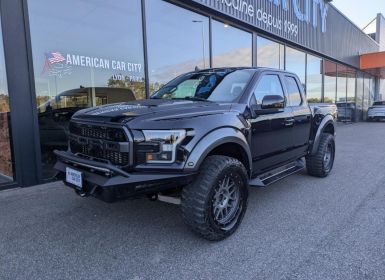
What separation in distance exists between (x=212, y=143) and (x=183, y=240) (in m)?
1.07

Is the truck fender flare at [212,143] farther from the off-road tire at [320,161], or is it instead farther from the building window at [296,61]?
the building window at [296,61]

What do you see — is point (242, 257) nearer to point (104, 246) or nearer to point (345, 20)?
point (104, 246)

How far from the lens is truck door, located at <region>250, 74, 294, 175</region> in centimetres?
393

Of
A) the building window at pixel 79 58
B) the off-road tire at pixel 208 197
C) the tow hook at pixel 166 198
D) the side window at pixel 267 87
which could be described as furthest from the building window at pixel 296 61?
the tow hook at pixel 166 198

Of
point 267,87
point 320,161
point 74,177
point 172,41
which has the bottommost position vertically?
point 320,161

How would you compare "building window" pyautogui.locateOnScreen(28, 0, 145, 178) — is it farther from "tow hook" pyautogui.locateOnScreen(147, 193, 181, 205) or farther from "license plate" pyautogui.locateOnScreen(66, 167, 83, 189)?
"tow hook" pyautogui.locateOnScreen(147, 193, 181, 205)

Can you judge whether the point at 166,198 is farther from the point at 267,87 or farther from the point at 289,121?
the point at 289,121

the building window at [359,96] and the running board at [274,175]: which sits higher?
the building window at [359,96]

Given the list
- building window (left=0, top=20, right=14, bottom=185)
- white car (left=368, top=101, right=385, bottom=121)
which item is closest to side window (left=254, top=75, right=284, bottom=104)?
building window (left=0, top=20, right=14, bottom=185)

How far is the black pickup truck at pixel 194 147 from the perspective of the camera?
113 inches

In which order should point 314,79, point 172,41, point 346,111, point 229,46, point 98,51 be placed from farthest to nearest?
point 346,111, point 314,79, point 229,46, point 172,41, point 98,51

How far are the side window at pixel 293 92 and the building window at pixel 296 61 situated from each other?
355 inches

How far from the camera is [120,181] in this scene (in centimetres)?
275

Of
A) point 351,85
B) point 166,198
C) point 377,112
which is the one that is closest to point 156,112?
point 166,198
